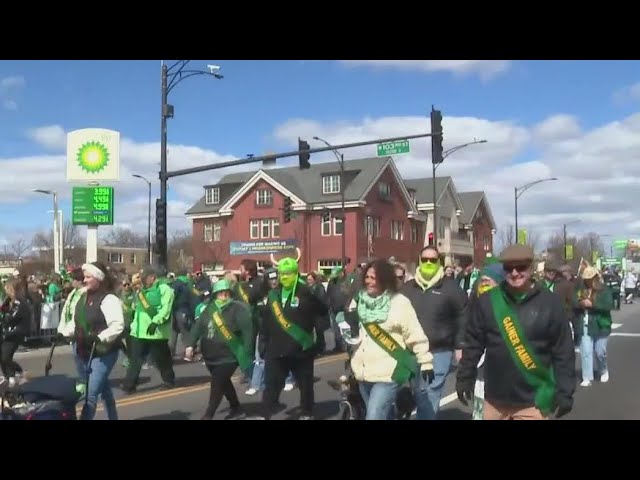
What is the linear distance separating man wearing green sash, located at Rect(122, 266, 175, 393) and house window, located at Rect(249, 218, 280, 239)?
139 feet

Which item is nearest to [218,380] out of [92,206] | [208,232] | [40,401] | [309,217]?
[40,401]

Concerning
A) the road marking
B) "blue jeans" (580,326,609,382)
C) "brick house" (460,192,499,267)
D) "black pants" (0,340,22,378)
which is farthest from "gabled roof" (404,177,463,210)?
"black pants" (0,340,22,378)

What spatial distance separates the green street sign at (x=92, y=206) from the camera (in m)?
25.5

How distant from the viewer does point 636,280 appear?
42.1 m

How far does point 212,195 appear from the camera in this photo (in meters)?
58.3

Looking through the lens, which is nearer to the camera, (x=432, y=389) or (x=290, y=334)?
(x=432, y=389)

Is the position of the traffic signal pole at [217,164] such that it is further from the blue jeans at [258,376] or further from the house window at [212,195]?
the house window at [212,195]

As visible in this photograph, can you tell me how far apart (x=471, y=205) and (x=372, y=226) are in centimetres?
2166

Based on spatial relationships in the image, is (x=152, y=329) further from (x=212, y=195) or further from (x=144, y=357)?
(x=212, y=195)

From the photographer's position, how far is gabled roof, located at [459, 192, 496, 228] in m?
69.0

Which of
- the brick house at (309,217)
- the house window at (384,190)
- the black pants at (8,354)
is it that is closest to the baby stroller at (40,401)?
the black pants at (8,354)
